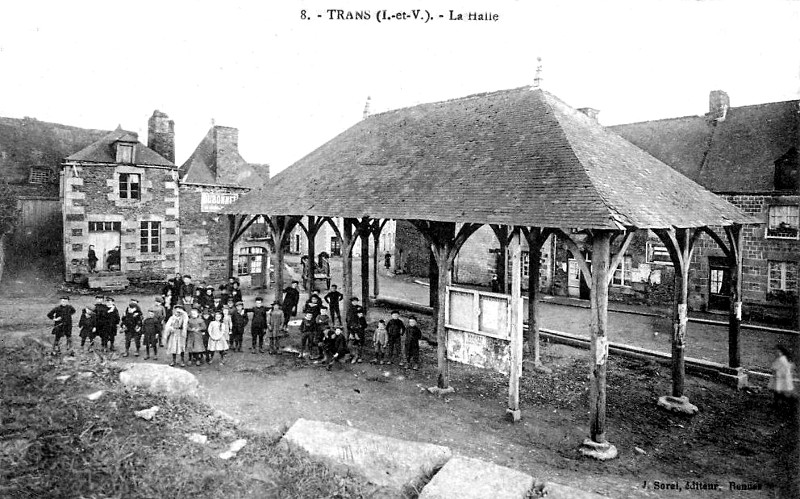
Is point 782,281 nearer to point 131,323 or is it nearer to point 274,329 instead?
point 274,329

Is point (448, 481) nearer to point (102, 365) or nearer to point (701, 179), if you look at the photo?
point (102, 365)

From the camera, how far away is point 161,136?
22.0 m

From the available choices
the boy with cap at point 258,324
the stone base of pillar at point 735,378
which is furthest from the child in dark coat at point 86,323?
the stone base of pillar at point 735,378

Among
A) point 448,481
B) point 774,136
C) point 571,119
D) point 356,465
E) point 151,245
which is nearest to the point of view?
point 448,481

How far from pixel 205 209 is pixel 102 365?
15.0 m

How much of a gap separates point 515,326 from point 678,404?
356cm

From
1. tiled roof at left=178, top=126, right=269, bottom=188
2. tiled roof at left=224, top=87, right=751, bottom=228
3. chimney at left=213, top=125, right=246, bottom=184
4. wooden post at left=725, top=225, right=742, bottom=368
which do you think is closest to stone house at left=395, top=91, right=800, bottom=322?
wooden post at left=725, top=225, right=742, bottom=368

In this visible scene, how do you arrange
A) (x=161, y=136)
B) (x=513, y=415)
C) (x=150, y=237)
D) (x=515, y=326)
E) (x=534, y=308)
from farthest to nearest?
1. (x=161, y=136)
2. (x=150, y=237)
3. (x=534, y=308)
4. (x=513, y=415)
5. (x=515, y=326)

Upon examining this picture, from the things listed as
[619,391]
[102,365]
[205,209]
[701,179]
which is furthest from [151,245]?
[701,179]

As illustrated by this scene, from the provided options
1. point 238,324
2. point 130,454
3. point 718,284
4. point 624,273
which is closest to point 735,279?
point 718,284

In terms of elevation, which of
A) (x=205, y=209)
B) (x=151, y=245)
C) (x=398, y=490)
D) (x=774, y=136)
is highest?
(x=774, y=136)

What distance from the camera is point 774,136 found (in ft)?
59.8

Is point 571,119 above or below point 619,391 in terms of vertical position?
above

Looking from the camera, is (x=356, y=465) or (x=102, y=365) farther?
(x=102, y=365)
